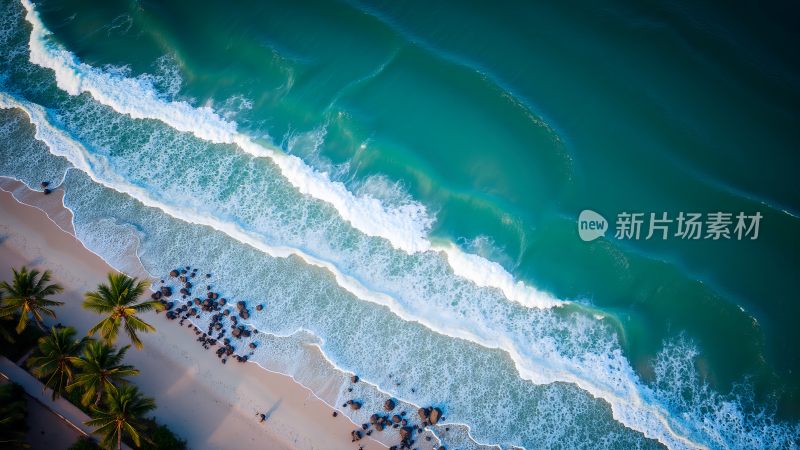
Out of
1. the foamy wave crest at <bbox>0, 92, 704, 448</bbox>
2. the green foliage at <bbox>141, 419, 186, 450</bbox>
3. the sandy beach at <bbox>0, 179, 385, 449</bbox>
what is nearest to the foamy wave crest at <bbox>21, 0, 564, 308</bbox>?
the foamy wave crest at <bbox>0, 92, 704, 448</bbox>

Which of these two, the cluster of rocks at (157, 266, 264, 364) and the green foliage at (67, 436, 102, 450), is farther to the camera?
the cluster of rocks at (157, 266, 264, 364)

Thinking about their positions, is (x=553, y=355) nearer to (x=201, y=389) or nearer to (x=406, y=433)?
(x=406, y=433)

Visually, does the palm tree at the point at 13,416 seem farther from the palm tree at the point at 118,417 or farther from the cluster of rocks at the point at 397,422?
Answer: the cluster of rocks at the point at 397,422

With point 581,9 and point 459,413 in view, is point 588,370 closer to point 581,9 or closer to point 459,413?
point 459,413

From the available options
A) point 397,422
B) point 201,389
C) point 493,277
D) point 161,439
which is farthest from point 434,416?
point 161,439

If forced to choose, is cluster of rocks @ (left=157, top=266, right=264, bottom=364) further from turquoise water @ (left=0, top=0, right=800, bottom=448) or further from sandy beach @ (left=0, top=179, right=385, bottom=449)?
turquoise water @ (left=0, top=0, right=800, bottom=448)
